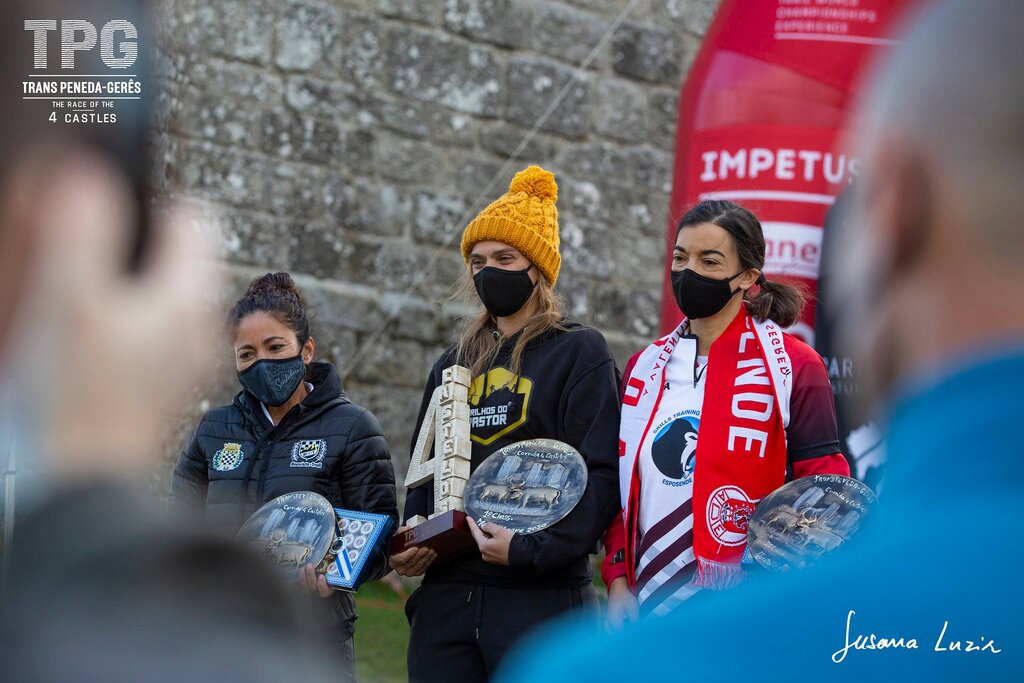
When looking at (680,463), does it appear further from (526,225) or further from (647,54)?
(647,54)

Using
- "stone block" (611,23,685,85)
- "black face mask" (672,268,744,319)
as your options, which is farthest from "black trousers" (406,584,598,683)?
"stone block" (611,23,685,85)

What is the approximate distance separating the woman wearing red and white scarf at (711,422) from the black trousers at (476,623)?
0.55ft

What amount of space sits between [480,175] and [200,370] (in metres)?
5.62

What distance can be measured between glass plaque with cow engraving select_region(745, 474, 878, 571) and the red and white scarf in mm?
185

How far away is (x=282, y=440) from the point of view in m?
3.92

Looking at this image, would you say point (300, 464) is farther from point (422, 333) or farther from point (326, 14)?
point (326, 14)

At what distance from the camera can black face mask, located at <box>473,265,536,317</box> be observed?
12.5 ft

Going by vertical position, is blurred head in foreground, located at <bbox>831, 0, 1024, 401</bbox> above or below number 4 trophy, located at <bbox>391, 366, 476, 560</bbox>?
above

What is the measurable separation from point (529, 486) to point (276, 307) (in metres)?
1.05

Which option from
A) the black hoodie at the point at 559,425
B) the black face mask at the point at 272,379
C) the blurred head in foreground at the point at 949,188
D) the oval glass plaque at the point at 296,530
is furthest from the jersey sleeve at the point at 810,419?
the blurred head in foreground at the point at 949,188

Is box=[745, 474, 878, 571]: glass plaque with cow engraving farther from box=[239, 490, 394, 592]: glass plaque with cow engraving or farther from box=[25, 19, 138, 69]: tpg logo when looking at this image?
box=[25, 19, 138, 69]: tpg logo

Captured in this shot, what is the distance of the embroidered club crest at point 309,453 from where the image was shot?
383cm

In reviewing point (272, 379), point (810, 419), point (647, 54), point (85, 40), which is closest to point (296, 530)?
point (272, 379)

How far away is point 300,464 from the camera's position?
3.83 meters
